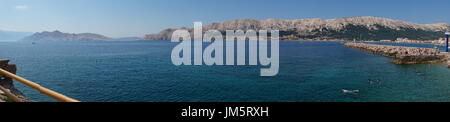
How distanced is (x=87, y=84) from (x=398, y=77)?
156ft

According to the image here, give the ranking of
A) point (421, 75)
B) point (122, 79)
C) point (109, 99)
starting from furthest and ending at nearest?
point (421, 75) → point (122, 79) → point (109, 99)

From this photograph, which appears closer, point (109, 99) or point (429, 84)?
point (109, 99)

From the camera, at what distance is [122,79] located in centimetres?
4266

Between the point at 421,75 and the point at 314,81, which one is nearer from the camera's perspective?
the point at 314,81

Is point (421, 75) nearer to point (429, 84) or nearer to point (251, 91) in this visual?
point (429, 84)
